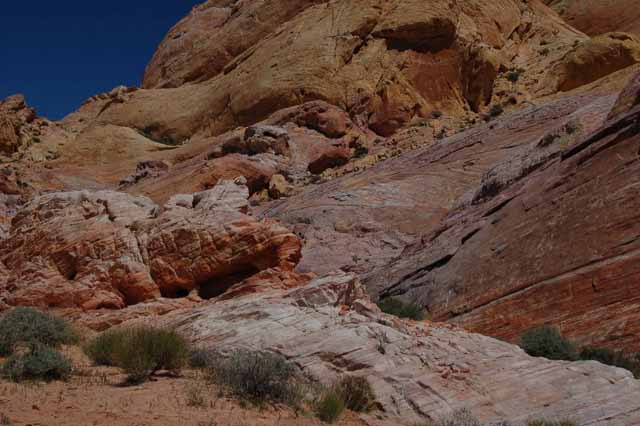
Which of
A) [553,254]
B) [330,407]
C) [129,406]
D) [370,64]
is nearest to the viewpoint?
[129,406]

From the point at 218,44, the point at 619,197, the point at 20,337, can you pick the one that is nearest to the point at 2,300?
the point at 20,337

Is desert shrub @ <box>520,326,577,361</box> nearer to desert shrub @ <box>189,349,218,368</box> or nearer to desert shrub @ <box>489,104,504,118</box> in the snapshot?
desert shrub @ <box>189,349,218,368</box>

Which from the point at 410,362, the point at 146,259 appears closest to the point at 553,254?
the point at 410,362

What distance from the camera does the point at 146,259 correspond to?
12.8m

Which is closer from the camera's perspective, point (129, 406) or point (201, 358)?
point (129, 406)

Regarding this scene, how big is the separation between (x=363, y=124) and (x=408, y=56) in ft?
18.9

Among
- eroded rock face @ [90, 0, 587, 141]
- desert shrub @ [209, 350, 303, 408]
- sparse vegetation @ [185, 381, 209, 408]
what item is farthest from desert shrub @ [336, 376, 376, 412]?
eroded rock face @ [90, 0, 587, 141]

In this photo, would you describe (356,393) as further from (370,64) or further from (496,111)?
(370,64)

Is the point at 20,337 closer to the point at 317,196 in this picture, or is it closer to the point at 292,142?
the point at 317,196

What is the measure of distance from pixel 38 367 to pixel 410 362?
4.49 m

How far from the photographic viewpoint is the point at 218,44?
60531mm

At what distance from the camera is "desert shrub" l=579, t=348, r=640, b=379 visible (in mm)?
10609

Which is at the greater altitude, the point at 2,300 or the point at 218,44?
the point at 218,44

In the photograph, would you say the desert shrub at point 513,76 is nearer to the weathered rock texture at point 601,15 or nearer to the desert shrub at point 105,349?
the weathered rock texture at point 601,15
